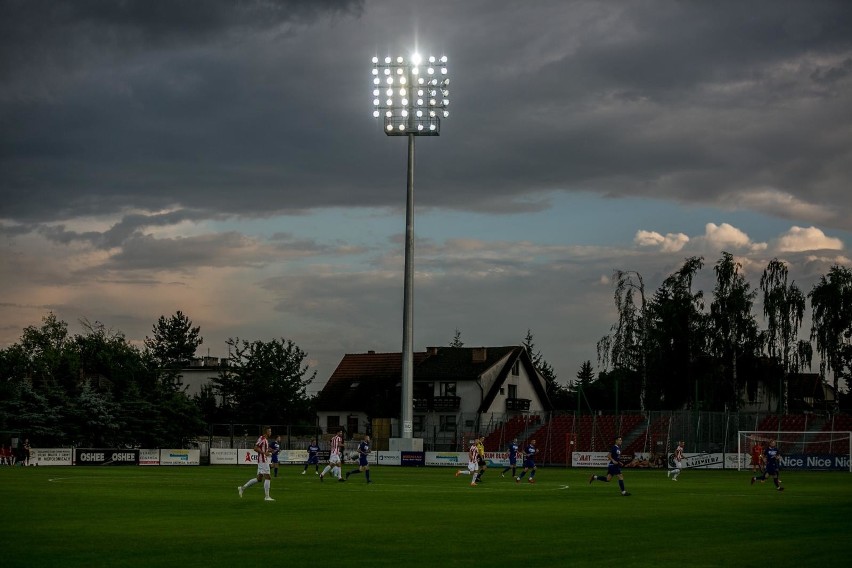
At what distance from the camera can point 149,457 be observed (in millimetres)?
76062

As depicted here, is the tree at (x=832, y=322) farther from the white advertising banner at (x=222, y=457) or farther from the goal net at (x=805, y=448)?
the white advertising banner at (x=222, y=457)

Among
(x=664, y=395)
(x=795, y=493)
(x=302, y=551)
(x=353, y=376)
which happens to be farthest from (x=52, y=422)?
(x=302, y=551)

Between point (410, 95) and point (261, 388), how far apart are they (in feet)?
175

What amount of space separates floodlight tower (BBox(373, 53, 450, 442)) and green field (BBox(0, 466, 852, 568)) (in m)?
26.9

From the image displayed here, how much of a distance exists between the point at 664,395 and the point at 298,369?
159ft

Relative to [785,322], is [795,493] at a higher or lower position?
lower

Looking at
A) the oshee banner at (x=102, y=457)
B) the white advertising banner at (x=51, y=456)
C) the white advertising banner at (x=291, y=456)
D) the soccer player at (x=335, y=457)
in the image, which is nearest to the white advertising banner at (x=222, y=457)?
the white advertising banner at (x=291, y=456)

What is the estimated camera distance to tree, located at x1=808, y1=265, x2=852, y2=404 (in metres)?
84.9

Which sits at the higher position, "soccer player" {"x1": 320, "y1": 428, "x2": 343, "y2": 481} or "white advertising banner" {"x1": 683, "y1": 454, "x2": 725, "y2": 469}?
"soccer player" {"x1": 320, "y1": 428, "x2": 343, "y2": 481}

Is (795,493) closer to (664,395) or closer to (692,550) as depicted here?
(692,550)

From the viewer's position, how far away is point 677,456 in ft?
178

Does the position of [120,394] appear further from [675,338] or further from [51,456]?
[675,338]

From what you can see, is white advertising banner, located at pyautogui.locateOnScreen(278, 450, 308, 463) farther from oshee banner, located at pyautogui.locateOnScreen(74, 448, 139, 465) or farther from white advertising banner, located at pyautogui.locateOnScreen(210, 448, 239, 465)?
oshee banner, located at pyautogui.locateOnScreen(74, 448, 139, 465)

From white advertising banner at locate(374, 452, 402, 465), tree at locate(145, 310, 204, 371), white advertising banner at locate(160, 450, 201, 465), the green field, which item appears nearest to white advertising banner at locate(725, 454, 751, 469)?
white advertising banner at locate(374, 452, 402, 465)
